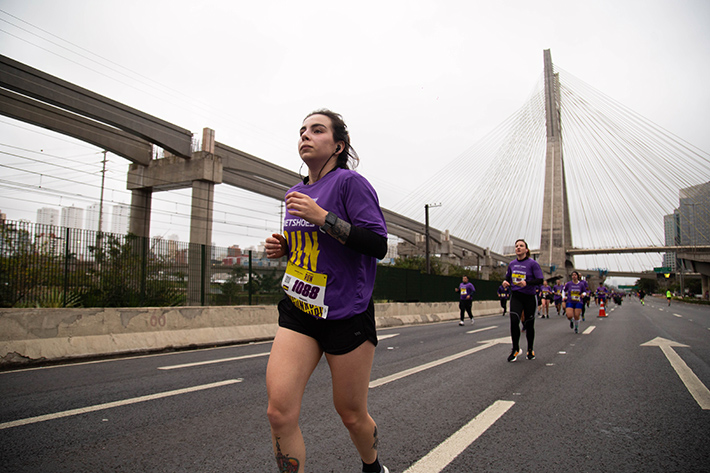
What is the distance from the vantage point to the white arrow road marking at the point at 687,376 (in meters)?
4.91

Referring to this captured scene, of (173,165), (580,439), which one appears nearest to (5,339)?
(580,439)

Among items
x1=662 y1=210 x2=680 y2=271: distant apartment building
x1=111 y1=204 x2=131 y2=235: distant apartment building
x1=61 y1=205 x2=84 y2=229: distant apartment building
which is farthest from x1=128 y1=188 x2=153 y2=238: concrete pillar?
x1=662 y1=210 x2=680 y2=271: distant apartment building

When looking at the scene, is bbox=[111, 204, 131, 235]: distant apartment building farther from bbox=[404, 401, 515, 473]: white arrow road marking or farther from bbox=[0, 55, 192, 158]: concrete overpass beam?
bbox=[404, 401, 515, 473]: white arrow road marking

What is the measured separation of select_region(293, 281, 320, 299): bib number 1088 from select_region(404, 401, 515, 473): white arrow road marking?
1.48 metres

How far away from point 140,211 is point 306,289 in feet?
82.1

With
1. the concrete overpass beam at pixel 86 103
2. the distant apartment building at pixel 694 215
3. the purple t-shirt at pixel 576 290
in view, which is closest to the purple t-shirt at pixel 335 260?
the purple t-shirt at pixel 576 290

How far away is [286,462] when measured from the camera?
1.96m

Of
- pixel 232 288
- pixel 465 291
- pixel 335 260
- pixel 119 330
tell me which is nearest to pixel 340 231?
pixel 335 260

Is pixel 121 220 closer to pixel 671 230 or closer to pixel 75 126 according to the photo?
pixel 75 126

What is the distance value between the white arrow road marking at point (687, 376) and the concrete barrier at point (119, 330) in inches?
316

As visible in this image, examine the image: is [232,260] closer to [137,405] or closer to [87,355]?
[87,355]

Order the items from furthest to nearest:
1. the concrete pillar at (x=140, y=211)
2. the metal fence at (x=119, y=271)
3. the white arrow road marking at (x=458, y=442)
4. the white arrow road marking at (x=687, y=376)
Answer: the concrete pillar at (x=140, y=211)
the metal fence at (x=119, y=271)
the white arrow road marking at (x=687, y=376)
the white arrow road marking at (x=458, y=442)

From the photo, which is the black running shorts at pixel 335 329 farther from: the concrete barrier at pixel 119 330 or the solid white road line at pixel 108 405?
the concrete barrier at pixel 119 330

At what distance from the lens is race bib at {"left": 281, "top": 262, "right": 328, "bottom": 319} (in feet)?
6.89
